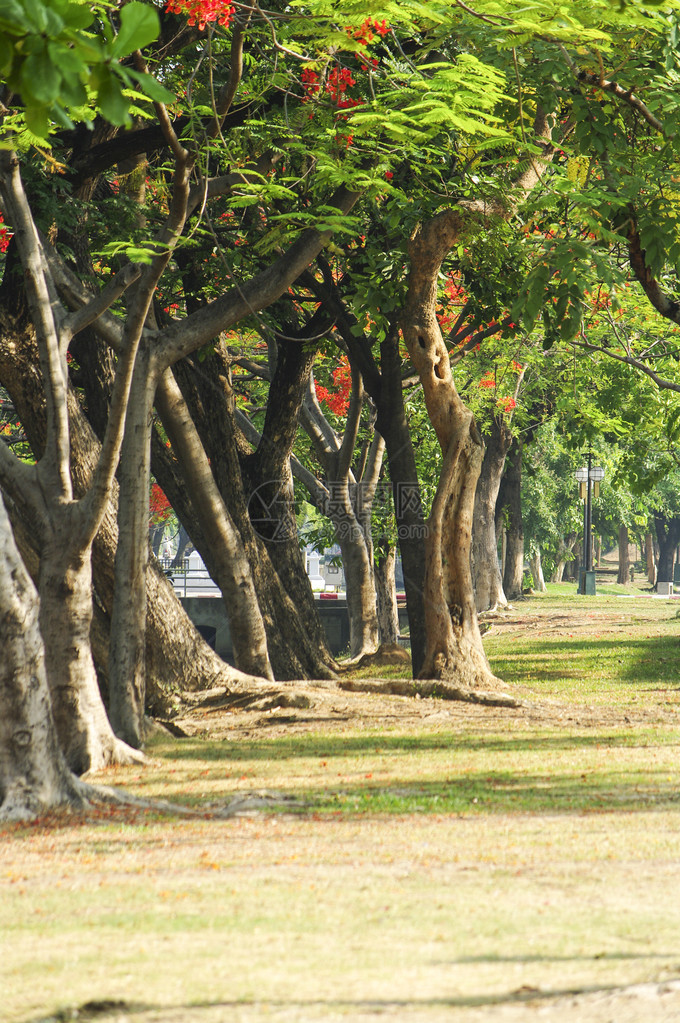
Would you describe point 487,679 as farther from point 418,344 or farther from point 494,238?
point 494,238

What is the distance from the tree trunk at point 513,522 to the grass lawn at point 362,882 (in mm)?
19410

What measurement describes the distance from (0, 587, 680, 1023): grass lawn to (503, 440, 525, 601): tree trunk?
19410 millimetres

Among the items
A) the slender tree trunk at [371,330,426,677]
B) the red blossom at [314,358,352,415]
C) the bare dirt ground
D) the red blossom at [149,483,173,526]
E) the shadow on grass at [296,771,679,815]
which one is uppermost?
the red blossom at [314,358,352,415]

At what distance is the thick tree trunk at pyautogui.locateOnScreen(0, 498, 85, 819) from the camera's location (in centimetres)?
736

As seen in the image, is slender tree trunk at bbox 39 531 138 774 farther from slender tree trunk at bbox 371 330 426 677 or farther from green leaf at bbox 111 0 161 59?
green leaf at bbox 111 0 161 59

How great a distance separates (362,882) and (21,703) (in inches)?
116

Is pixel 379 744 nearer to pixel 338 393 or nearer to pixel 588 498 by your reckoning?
pixel 338 393

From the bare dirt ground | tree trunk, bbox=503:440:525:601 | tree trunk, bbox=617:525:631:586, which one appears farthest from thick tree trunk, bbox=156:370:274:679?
tree trunk, bbox=617:525:631:586

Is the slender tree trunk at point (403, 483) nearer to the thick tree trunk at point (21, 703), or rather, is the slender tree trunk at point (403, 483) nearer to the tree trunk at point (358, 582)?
the tree trunk at point (358, 582)

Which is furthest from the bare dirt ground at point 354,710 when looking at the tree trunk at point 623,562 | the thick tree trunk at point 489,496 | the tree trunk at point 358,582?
the tree trunk at point 623,562

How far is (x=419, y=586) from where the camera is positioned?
47.4 feet

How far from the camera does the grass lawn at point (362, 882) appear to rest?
3742 millimetres

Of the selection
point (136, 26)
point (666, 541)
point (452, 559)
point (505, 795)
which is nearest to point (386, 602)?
point (452, 559)

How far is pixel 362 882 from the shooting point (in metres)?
5.49
